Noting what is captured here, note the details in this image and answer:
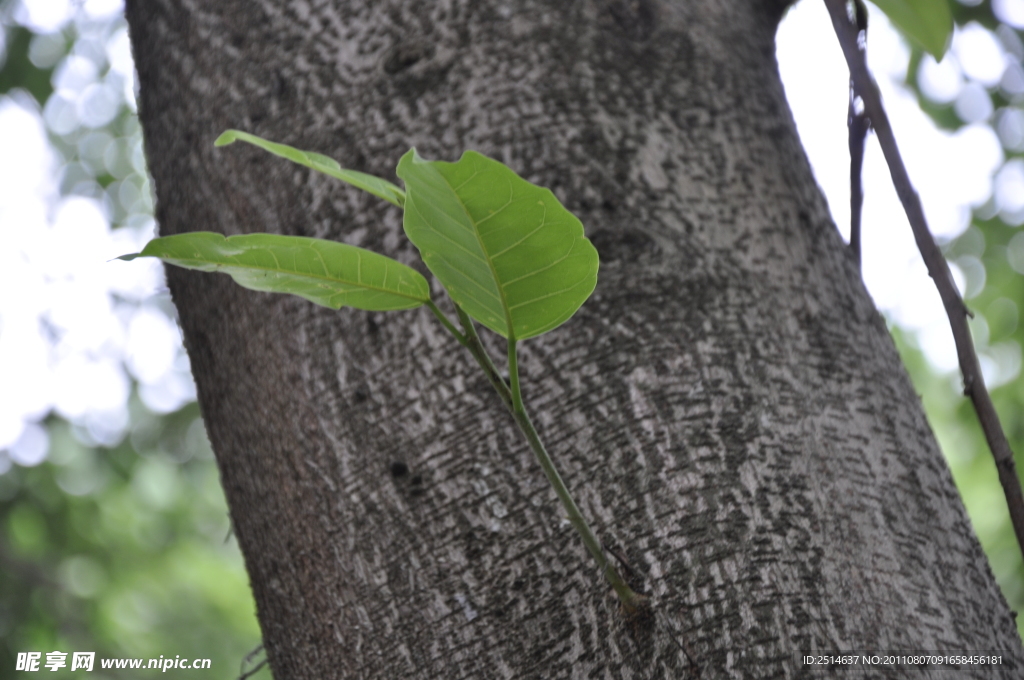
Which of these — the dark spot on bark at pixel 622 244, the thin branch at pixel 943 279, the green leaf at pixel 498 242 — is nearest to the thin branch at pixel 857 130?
the thin branch at pixel 943 279

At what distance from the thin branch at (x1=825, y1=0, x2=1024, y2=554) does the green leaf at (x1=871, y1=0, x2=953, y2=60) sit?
5.5 inches

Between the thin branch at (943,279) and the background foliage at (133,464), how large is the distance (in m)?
1.63

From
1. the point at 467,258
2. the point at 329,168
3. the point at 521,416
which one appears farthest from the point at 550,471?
the point at 329,168

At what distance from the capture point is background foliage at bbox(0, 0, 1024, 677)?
229cm

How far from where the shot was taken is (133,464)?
118 inches

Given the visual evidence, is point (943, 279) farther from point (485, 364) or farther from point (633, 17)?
point (633, 17)

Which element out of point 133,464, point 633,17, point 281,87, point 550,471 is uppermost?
point 133,464

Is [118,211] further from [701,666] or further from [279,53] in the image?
[701,666]

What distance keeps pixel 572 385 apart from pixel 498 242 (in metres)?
0.25

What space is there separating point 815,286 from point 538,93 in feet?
1.17

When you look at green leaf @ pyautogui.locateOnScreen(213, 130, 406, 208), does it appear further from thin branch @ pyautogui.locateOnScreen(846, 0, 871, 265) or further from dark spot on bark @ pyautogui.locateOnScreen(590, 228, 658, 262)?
thin branch @ pyautogui.locateOnScreen(846, 0, 871, 265)

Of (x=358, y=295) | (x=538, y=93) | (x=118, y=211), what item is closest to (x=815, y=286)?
(x=538, y=93)

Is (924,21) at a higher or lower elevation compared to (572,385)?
higher

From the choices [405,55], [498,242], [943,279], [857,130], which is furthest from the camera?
[405,55]
